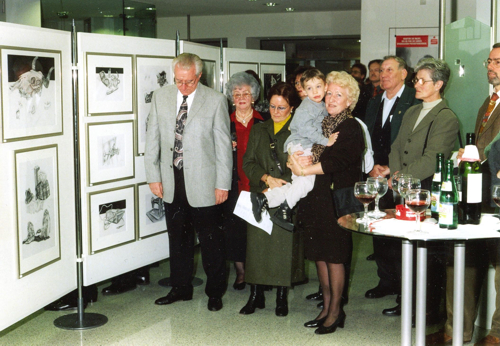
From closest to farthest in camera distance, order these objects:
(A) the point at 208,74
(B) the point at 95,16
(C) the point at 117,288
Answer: (C) the point at 117,288
(A) the point at 208,74
(B) the point at 95,16

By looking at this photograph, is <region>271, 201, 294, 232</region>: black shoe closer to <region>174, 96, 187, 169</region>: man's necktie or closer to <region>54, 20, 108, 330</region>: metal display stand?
<region>174, 96, 187, 169</region>: man's necktie

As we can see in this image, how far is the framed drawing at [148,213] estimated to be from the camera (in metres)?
4.32

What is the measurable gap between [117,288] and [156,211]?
0.65 meters

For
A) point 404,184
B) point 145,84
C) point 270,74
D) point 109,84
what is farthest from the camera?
point 270,74

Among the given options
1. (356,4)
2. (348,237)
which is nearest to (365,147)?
(348,237)

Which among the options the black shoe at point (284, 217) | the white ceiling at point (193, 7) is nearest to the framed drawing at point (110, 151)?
the black shoe at point (284, 217)

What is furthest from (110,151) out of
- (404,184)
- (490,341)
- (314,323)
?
(490,341)

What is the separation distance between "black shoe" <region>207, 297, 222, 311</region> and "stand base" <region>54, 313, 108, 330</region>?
695mm

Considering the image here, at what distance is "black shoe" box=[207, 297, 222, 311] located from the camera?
4.12 meters

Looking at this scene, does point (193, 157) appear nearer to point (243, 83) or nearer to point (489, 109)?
Result: point (243, 83)

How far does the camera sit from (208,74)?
4.95 metres

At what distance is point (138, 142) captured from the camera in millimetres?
4258

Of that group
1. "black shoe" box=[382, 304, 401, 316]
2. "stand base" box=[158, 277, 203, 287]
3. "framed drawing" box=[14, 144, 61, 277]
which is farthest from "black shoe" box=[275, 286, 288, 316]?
"framed drawing" box=[14, 144, 61, 277]

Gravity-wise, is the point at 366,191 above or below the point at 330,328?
above
